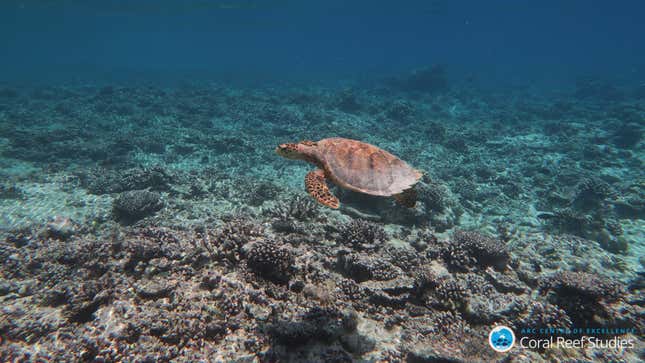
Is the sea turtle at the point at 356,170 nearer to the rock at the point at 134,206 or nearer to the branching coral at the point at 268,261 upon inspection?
the branching coral at the point at 268,261

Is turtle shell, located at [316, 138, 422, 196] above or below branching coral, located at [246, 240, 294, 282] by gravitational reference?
above

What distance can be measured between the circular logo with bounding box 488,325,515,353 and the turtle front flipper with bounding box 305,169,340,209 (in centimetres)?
341

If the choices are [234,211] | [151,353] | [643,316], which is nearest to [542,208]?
[643,316]

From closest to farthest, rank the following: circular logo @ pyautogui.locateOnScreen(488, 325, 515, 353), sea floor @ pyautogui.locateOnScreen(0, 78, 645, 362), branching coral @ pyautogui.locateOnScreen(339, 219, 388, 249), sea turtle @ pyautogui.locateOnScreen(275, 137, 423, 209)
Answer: sea floor @ pyautogui.locateOnScreen(0, 78, 645, 362) → circular logo @ pyautogui.locateOnScreen(488, 325, 515, 353) → sea turtle @ pyautogui.locateOnScreen(275, 137, 423, 209) → branching coral @ pyautogui.locateOnScreen(339, 219, 388, 249)

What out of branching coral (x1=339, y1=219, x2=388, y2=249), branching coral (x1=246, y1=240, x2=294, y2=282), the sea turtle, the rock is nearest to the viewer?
branching coral (x1=246, y1=240, x2=294, y2=282)

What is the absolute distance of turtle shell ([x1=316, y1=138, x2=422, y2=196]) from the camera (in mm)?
5539

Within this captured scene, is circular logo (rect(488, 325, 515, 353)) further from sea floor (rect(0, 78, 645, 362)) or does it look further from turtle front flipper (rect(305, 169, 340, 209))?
turtle front flipper (rect(305, 169, 340, 209))

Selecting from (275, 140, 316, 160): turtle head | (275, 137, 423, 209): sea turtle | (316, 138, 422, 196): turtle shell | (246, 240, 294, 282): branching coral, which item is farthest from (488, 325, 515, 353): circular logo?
(275, 140, 316, 160): turtle head

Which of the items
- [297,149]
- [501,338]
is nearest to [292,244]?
[297,149]

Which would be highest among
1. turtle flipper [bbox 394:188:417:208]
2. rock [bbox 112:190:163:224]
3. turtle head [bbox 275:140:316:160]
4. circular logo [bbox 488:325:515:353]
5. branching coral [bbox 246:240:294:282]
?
turtle head [bbox 275:140:316:160]

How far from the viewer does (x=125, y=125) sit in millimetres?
19844

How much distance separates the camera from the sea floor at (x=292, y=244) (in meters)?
4.39

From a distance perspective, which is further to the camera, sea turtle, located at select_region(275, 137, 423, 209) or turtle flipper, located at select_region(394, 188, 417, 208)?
turtle flipper, located at select_region(394, 188, 417, 208)

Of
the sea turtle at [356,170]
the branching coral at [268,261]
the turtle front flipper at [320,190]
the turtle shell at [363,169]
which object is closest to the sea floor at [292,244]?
the branching coral at [268,261]
